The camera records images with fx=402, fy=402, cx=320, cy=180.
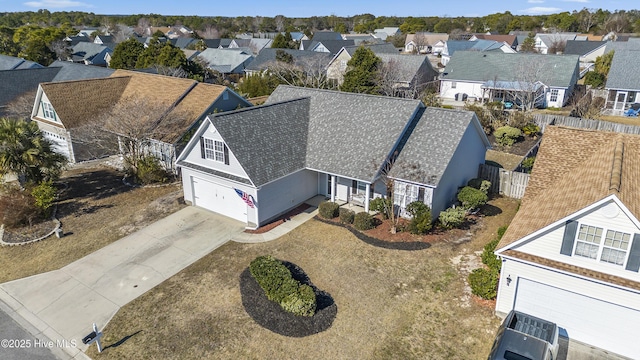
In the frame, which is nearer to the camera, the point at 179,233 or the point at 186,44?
the point at 179,233

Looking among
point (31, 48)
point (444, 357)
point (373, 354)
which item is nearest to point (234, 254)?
point (373, 354)

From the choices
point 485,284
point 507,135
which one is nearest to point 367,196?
point 485,284

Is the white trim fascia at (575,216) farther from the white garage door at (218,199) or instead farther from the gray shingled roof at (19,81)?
the gray shingled roof at (19,81)

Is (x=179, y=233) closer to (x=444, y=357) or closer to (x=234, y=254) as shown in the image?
(x=234, y=254)

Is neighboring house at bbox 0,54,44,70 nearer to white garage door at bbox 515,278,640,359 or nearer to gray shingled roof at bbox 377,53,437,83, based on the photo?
gray shingled roof at bbox 377,53,437,83

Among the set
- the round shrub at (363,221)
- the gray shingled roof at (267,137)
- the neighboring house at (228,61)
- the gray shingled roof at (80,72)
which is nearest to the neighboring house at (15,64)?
the gray shingled roof at (80,72)
